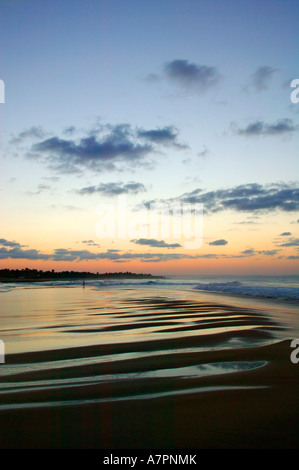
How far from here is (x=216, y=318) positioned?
1087 centimetres

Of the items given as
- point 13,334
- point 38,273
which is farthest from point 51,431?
point 38,273
